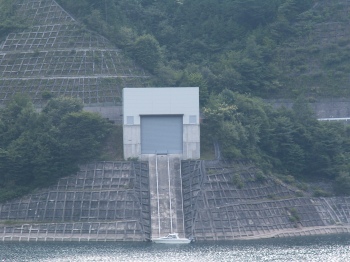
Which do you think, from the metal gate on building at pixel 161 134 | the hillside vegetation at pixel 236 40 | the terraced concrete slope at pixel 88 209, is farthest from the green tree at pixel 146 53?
the terraced concrete slope at pixel 88 209

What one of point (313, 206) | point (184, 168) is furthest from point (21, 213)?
point (313, 206)

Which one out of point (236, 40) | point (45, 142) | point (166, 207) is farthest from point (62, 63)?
point (166, 207)

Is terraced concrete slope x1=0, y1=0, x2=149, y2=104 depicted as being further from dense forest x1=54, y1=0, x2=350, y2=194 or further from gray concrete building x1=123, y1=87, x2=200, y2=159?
gray concrete building x1=123, y1=87, x2=200, y2=159

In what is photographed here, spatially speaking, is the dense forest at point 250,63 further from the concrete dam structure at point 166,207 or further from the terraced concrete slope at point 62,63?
the concrete dam structure at point 166,207

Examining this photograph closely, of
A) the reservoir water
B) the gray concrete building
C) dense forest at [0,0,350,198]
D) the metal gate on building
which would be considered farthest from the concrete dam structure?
dense forest at [0,0,350,198]

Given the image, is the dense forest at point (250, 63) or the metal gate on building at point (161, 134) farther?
the dense forest at point (250, 63)

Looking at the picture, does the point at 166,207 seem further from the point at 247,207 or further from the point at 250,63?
the point at 250,63
